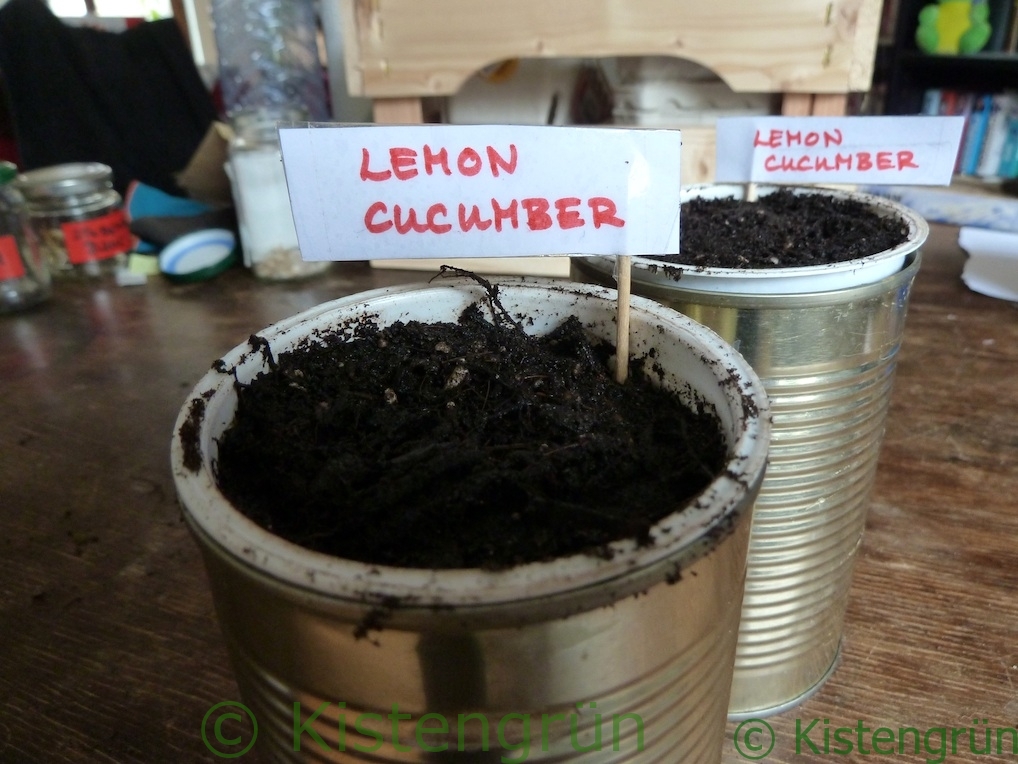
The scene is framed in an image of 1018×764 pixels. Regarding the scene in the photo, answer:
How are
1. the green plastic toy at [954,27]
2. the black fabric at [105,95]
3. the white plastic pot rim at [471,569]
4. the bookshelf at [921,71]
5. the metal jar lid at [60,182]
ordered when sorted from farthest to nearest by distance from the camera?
1. the bookshelf at [921,71]
2. the green plastic toy at [954,27]
3. the black fabric at [105,95]
4. the metal jar lid at [60,182]
5. the white plastic pot rim at [471,569]

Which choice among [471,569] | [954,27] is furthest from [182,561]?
[954,27]

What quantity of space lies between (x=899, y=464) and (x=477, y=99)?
4.56 ft

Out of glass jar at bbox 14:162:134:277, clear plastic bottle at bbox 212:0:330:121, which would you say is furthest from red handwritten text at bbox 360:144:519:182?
clear plastic bottle at bbox 212:0:330:121

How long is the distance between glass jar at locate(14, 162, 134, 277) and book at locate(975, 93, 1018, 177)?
2.90 meters

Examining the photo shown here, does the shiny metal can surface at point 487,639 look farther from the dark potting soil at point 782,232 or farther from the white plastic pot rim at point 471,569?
the dark potting soil at point 782,232

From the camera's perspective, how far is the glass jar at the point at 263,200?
5.70ft

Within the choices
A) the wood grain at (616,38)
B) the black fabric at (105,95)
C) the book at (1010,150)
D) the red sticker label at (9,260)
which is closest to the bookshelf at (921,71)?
the book at (1010,150)

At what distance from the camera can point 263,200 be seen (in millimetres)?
1755

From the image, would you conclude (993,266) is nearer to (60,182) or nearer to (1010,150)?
(1010,150)

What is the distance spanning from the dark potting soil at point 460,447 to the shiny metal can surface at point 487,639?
0.02 m

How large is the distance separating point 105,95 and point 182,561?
180 centimetres

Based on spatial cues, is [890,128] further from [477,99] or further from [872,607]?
[477,99]

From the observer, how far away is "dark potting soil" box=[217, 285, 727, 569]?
1.30 ft

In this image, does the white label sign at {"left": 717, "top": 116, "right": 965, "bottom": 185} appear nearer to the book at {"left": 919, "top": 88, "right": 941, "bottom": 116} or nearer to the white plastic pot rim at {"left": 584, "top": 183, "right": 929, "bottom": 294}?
the white plastic pot rim at {"left": 584, "top": 183, "right": 929, "bottom": 294}
